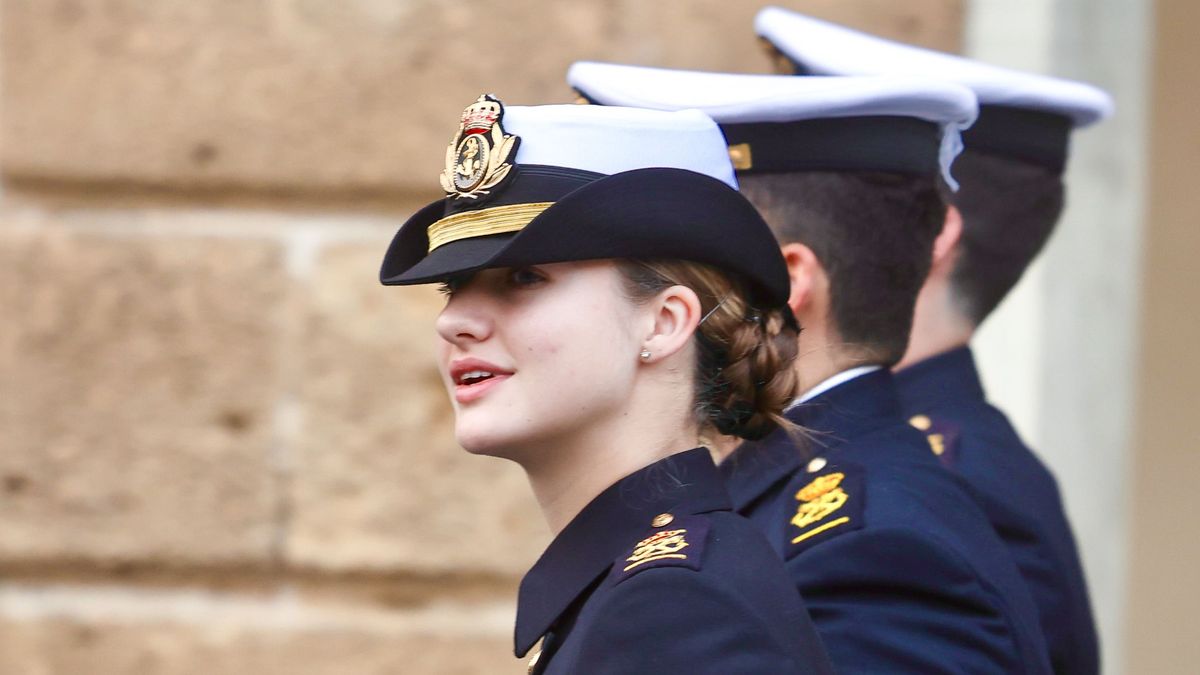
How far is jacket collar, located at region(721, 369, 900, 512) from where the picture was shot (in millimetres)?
2232

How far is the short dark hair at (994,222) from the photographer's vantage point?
2830mm

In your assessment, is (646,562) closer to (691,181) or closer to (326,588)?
(691,181)

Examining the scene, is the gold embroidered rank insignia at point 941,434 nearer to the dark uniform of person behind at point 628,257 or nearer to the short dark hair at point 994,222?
the short dark hair at point 994,222

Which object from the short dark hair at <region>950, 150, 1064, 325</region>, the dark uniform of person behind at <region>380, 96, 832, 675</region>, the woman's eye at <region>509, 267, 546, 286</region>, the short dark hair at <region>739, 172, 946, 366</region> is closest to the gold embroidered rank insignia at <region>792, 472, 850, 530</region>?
the short dark hair at <region>739, 172, 946, 366</region>

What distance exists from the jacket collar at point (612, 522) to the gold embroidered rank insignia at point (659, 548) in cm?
2

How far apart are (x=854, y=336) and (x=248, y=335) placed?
133cm

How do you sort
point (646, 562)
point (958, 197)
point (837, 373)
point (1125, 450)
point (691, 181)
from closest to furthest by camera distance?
1. point (646, 562)
2. point (691, 181)
3. point (837, 373)
4. point (958, 197)
5. point (1125, 450)

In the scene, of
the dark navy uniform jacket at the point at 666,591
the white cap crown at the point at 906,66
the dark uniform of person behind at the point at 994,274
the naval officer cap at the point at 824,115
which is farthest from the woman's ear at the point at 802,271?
the dark navy uniform jacket at the point at 666,591

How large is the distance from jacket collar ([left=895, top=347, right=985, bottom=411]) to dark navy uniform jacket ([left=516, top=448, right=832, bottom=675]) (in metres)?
1.04

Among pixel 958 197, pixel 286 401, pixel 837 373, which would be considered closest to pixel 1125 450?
pixel 958 197

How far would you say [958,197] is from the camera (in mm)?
2846

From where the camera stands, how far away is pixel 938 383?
105 inches

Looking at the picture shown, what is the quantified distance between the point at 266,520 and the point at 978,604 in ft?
5.39

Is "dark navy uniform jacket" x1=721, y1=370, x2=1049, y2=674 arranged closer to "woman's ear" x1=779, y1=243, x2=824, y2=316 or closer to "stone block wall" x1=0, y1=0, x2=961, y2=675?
"woman's ear" x1=779, y1=243, x2=824, y2=316
